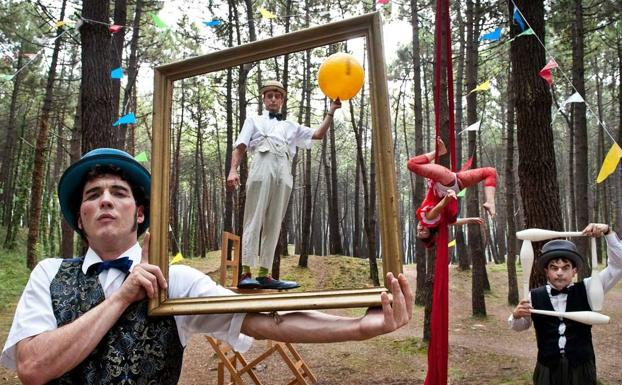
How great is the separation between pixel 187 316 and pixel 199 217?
0.91 m

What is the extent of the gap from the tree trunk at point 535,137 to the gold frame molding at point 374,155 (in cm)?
374

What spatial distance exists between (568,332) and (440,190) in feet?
4.10

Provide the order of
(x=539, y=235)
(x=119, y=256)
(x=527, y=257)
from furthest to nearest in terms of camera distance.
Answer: (x=527, y=257)
(x=539, y=235)
(x=119, y=256)

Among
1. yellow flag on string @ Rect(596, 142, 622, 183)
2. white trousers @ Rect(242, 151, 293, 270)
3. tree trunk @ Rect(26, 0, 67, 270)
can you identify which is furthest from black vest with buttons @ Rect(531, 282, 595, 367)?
tree trunk @ Rect(26, 0, 67, 270)

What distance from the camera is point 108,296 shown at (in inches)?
57.8

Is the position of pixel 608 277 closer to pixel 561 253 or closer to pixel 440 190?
pixel 561 253

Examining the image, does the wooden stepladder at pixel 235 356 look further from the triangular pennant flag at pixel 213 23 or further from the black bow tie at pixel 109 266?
the triangular pennant flag at pixel 213 23

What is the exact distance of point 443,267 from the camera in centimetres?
242

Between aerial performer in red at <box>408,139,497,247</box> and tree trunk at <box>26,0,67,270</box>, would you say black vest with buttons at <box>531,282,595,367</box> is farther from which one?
tree trunk at <box>26,0,67,270</box>

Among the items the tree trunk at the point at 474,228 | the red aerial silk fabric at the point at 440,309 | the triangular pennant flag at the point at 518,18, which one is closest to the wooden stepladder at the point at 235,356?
the red aerial silk fabric at the point at 440,309

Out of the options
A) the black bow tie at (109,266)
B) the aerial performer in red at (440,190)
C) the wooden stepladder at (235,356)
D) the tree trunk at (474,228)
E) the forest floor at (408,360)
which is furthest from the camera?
the tree trunk at (474,228)

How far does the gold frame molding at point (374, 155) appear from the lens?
1307mm

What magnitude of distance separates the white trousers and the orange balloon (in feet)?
1.08

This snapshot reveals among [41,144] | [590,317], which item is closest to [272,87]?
[590,317]
